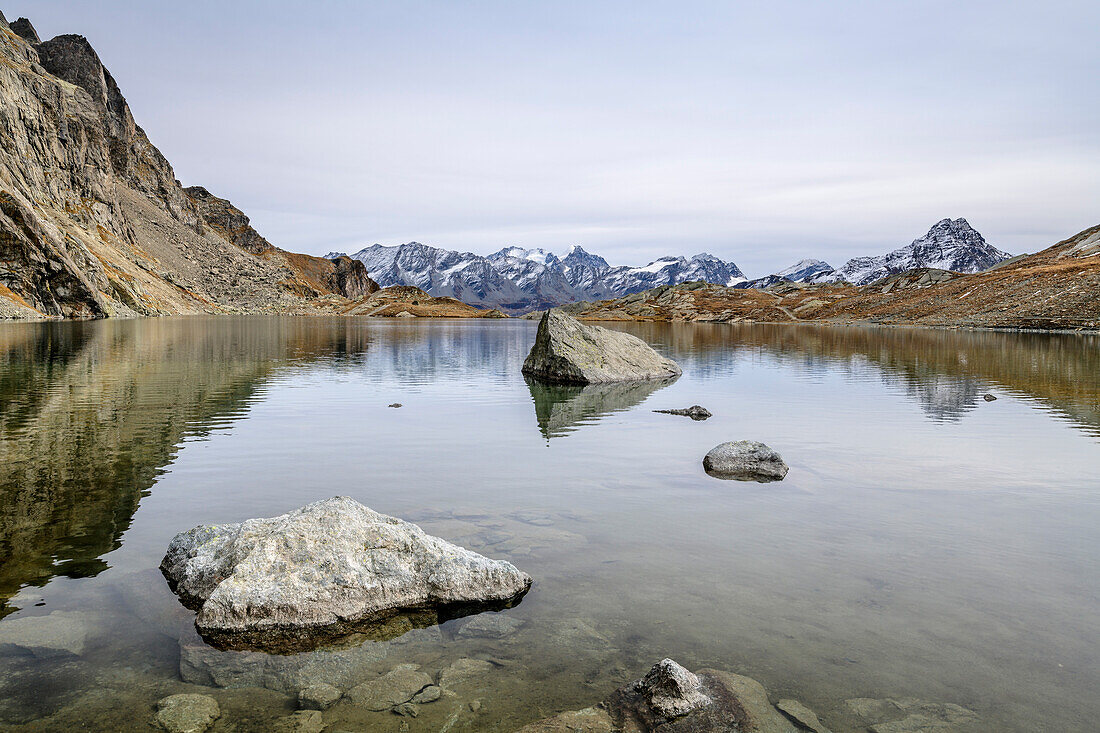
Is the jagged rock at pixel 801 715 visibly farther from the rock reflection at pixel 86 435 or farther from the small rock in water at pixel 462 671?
the rock reflection at pixel 86 435

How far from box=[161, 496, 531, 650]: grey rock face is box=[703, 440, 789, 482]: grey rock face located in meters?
9.46

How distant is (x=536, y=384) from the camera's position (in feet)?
134

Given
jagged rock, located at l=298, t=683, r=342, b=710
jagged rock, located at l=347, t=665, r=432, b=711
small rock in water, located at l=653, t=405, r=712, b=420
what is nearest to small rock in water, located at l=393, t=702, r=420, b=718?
jagged rock, located at l=347, t=665, r=432, b=711

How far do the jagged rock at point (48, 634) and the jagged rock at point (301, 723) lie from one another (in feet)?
10.7

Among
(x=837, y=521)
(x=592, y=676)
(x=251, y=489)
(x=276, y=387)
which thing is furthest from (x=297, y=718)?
(x=276, y=387)

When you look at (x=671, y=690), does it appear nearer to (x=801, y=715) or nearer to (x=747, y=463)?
(x=801, y=715)

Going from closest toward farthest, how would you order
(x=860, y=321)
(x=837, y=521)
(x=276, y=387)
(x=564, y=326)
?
(x=837, y=521)
(x=276, y=387)
(x=564, y=326)
(x=860, y=321)

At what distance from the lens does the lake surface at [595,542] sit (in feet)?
25.6

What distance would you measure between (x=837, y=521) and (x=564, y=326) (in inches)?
1211

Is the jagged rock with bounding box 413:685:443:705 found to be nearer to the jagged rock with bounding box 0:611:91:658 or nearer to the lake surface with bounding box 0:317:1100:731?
the lake surface with bounding box 0:317:1100:731

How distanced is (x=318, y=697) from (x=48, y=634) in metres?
4.14

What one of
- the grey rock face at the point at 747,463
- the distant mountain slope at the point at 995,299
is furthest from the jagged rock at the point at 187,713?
the distant mountain slope at the point at 995,299

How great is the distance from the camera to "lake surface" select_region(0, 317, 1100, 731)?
779 cm

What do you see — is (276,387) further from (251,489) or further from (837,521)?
(837,521)
